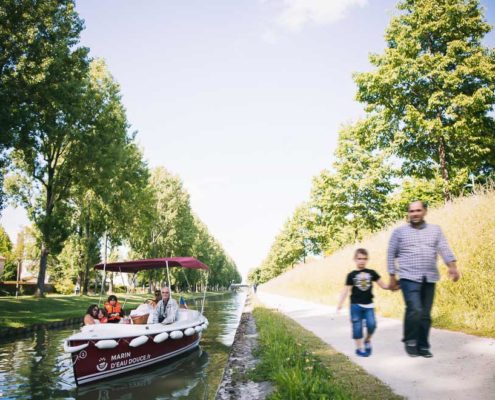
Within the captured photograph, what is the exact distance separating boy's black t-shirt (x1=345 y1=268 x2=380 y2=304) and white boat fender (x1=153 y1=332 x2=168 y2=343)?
25.4ft

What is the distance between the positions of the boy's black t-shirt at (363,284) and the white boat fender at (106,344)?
7.42 meters

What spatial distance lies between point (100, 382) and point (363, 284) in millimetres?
8351

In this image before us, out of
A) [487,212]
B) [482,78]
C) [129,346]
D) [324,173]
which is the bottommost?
[129,346]

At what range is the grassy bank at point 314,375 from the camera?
534 centimetres

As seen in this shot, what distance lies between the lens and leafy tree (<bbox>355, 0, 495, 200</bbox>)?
17859mm

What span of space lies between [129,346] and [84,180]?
67.8 ft

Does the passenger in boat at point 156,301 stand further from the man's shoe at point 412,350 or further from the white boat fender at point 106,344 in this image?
the man's shoe at point 412,350

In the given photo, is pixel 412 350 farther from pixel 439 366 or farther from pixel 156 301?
pixel 156 301

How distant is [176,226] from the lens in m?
53.6

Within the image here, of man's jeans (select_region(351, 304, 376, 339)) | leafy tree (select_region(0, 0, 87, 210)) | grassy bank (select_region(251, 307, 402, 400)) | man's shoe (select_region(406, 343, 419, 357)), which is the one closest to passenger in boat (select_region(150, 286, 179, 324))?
grassy bank (select_region(251, 307, 402, 400))

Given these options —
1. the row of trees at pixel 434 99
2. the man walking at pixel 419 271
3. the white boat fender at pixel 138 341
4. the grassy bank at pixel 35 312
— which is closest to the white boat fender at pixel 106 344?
the white boat fender at pixel 138 341

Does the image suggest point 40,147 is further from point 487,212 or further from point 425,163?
point 487,212

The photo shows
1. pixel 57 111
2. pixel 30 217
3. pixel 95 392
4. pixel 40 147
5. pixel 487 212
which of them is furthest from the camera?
pixel 30 217


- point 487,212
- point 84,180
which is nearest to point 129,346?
point 487,212
